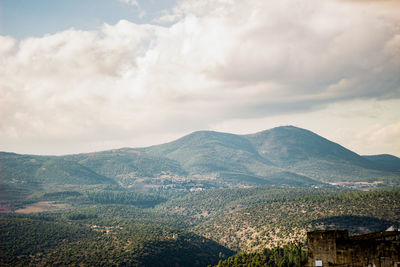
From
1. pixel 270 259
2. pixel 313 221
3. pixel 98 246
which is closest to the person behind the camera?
pixel 270 259

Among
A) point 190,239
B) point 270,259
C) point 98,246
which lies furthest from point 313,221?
point 98,246

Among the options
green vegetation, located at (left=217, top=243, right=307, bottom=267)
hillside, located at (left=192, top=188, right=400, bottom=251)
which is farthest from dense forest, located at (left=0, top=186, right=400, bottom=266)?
green vegetation, located at (left=217, top=243, right=307, bottom=267)

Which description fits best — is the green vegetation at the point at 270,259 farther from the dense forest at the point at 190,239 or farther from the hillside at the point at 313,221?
the hillside at the point at 313,221

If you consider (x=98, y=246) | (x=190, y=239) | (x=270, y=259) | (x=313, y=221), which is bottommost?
(x=190, y=239)

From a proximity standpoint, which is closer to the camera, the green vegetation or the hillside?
the green vegetation

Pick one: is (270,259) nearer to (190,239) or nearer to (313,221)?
(313,221)

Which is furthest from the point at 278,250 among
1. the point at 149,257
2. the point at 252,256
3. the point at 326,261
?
the point at 326,261

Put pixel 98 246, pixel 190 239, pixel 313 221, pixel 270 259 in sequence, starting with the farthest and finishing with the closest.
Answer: pixel 190 239, pixel 313 221, pixel 98 246, pixel 270 259

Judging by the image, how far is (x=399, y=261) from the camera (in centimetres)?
2791

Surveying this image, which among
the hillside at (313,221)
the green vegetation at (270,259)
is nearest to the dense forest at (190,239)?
the hillside at (313,221)

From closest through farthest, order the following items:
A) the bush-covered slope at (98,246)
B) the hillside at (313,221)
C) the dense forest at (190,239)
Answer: the dense forest at (190,239) → the bush-covered slope at (98,246) → the hillside at (313,221)

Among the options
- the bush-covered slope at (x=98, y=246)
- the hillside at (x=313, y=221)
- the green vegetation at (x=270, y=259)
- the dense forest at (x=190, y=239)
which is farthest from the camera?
the hillside at (x=313, y=221)

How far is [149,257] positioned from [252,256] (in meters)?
45.2

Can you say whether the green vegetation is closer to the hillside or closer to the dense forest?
the dense forest
